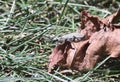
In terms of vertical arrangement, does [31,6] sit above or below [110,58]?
above

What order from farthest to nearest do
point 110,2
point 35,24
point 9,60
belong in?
point 110,2
point 35,24
point 9,60

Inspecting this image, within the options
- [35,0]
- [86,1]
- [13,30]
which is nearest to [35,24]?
[13,30]

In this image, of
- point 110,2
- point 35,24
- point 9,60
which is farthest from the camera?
point 110,2

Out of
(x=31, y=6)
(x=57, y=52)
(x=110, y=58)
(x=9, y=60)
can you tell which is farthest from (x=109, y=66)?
(x=31, y=6)

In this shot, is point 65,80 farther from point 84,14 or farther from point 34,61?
point 84,14

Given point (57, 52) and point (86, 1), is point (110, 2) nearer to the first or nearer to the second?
point (86, 1)

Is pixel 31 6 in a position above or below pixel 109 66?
above

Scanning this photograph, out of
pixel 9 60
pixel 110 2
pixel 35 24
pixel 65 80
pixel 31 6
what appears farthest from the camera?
pixel 110 2

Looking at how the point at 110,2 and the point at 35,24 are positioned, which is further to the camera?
the point at 110,2

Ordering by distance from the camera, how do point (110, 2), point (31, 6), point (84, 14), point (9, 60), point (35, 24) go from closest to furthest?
1. point (9, 60)
2. point (84, 14)
3. point (35, 24)
4. point (31, 6)
5. point (110, 2)
